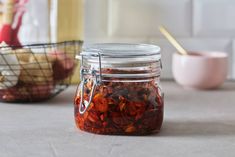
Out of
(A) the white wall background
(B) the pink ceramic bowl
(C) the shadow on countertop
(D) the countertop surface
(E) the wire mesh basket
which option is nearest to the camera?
(D) the countertop surface

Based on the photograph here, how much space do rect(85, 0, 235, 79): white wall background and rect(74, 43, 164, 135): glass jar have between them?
1.47ft

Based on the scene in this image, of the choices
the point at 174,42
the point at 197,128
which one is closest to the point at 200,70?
the point at 174,42

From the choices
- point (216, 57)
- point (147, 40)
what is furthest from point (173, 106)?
point (147, 40)

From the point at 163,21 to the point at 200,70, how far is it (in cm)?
17

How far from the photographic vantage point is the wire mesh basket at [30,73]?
101 centimetres

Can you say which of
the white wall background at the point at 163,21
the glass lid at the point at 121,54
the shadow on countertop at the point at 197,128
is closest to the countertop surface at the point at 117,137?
the shadow on countertop at the point at 197,128

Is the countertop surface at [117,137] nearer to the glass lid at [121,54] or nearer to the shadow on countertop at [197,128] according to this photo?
the shadow on countertop at [197,128]

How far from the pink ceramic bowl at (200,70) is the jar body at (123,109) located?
36 centimetres

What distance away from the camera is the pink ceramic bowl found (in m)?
1.17

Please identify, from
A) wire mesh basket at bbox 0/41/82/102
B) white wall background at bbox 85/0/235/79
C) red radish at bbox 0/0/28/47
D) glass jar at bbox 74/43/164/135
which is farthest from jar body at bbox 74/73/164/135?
white wall background at bbox 85/0/235/79

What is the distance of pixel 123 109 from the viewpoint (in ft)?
2.60

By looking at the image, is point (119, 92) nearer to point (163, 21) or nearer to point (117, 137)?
point (117, 137)

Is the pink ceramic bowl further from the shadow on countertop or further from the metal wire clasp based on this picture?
the metal wire clasp

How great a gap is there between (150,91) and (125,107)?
1.9 inches
